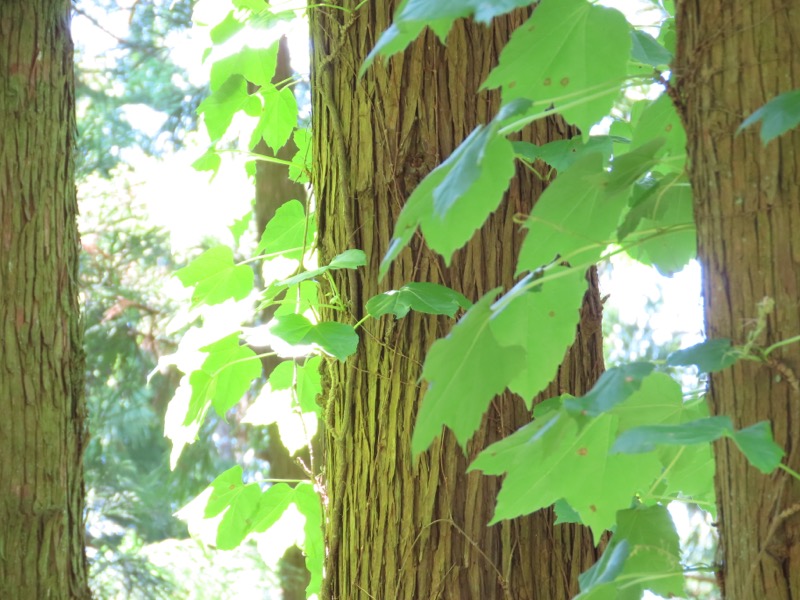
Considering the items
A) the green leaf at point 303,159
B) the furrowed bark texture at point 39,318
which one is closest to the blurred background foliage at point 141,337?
the furrowed bark texture at point 39,318

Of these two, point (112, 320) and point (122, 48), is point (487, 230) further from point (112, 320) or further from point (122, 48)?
point (122, 48)

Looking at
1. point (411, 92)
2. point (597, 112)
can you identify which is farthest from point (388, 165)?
point (597, 112)

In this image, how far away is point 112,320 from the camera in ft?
19.0

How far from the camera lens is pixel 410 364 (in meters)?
1.15

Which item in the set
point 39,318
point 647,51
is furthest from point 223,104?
point 39,318

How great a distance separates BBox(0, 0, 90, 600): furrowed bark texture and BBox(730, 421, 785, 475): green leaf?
6.27ft

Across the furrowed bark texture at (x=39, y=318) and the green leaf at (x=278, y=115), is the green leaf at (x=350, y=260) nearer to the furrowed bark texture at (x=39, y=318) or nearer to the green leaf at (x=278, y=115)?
the green leaf at (x=278, y=115)

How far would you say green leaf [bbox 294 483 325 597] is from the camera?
1325mm

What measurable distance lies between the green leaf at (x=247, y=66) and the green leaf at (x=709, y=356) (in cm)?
85

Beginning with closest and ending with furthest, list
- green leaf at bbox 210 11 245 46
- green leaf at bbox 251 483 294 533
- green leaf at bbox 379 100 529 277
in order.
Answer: green leaf at bbox 379 100 529 277, green leaf at bbox 210 11 245 46, green leaf at bbox 251 483 294 533

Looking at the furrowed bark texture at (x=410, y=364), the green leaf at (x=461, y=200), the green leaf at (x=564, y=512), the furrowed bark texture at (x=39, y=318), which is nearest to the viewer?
the green leaf at (x=461, y=200)

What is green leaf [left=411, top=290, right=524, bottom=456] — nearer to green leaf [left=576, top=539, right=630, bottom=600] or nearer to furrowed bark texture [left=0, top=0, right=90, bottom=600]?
green leaf [left=576, top=539, right=630, bottom=600]

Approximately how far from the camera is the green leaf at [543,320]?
2.26 ft

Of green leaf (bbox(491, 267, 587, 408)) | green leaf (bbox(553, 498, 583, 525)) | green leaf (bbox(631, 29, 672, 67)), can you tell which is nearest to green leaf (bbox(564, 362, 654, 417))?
green leaf (bbox(491, 267, 587, 408))
